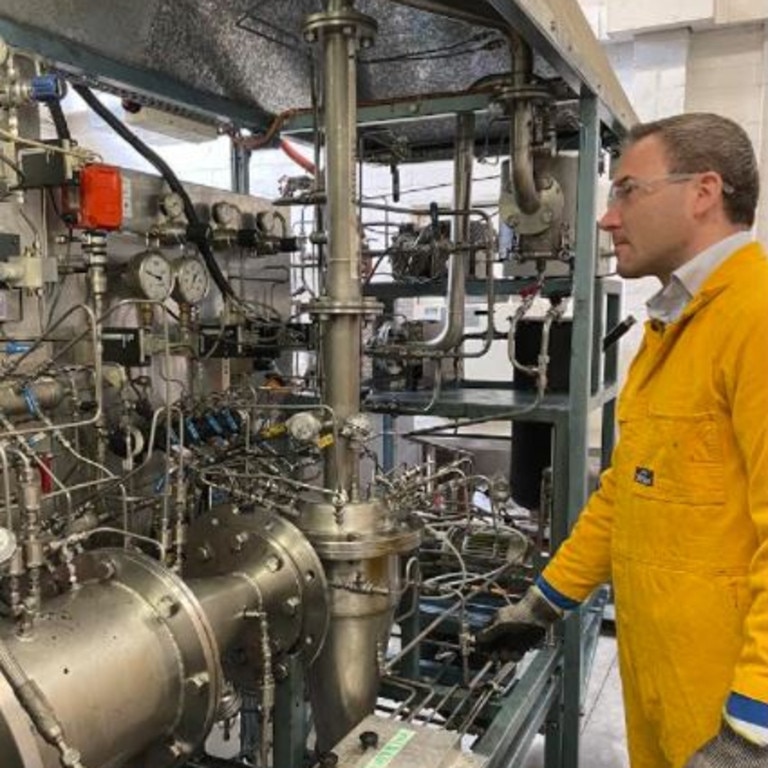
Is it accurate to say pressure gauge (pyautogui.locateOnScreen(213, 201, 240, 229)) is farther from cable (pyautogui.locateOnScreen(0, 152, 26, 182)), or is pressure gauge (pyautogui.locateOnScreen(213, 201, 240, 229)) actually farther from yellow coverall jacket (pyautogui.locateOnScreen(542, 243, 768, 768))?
yellow coverall jacket (pyautogui.locateOnScreen(542, 243, 768, 768))

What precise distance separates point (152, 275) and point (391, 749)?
3.54 feet

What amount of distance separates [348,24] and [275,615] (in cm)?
94

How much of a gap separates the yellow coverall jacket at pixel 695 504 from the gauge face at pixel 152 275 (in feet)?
3.28

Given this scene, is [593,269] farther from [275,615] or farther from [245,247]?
[275,615]

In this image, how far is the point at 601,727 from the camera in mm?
2406

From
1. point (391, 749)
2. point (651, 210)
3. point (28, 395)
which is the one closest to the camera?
point (391, 749)

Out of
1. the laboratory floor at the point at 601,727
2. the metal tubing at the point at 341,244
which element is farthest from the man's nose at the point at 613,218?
the laboratory floor at the point at 601,727

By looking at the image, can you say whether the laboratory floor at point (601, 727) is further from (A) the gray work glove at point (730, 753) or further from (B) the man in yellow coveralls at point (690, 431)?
(A) the gray work glove at point (730, 753)

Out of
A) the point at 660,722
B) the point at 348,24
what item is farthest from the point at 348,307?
the point at 660,722

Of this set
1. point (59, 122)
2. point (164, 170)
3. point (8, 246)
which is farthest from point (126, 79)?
point (8, 246)

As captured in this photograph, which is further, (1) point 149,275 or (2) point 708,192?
(1) point 149,275

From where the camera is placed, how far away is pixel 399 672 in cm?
182

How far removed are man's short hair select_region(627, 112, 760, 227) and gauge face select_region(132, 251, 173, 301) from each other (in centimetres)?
103

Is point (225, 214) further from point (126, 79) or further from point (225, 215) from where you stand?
point (126, 79)
